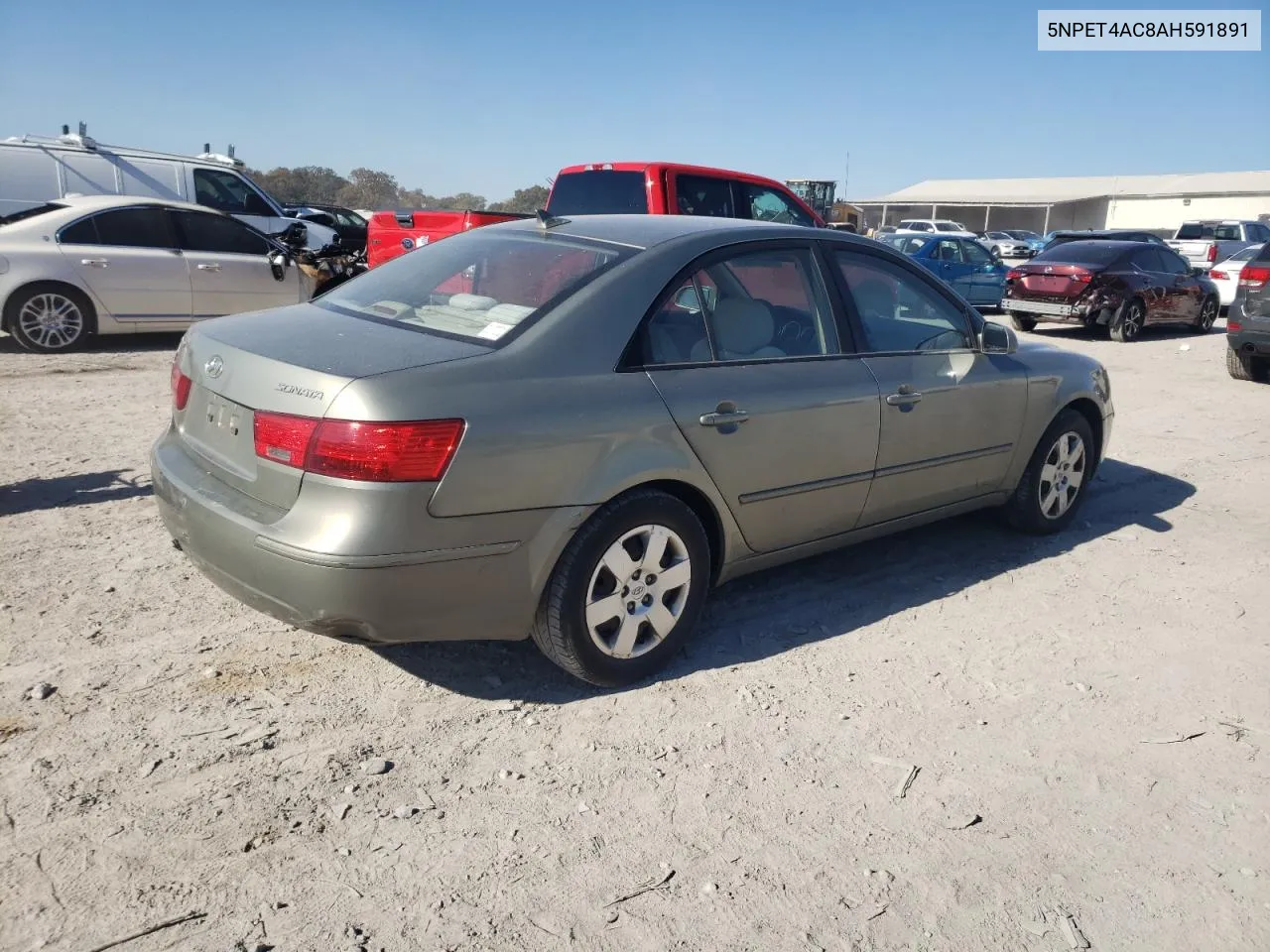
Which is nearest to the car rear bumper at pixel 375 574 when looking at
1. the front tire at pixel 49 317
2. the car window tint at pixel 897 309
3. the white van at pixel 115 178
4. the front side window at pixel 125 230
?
the car window tint at pixel 897 309

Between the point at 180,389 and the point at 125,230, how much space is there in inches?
286

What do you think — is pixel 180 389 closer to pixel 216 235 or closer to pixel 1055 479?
pixel 1055 479

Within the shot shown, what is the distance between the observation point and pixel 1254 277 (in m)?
10.0

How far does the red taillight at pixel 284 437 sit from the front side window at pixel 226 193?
12263mm

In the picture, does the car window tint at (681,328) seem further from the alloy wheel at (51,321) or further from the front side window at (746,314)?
the alloy wheel at (51,321)

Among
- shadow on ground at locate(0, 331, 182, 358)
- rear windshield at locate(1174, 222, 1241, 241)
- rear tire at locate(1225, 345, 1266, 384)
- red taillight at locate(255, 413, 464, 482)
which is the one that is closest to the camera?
red taillight at locate(255, 413, 464, 482)

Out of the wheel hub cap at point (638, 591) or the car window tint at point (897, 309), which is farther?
the car window tint at point (897, 309)

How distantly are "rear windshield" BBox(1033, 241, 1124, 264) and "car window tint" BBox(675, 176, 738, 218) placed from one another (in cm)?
725

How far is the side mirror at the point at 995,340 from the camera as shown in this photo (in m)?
4.66

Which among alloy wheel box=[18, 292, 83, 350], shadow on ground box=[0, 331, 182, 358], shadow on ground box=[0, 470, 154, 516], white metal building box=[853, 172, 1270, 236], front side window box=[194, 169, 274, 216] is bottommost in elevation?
shadow on ground box=[0, 470, 154, 516]

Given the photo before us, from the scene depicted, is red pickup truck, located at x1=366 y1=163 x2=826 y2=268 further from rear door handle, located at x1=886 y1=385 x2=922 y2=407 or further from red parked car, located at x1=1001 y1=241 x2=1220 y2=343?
red parked car, located at x1=1001 y1=241 x2=1220 y2=343

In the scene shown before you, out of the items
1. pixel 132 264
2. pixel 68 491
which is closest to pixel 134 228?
pixel 132 264

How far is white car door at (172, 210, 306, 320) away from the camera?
33.0 feet

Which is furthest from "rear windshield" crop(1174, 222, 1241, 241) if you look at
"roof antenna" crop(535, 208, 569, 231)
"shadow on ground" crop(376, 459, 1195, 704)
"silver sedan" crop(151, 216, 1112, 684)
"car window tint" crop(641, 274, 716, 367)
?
"car window tint" crop(641, 274, 716, 367)
